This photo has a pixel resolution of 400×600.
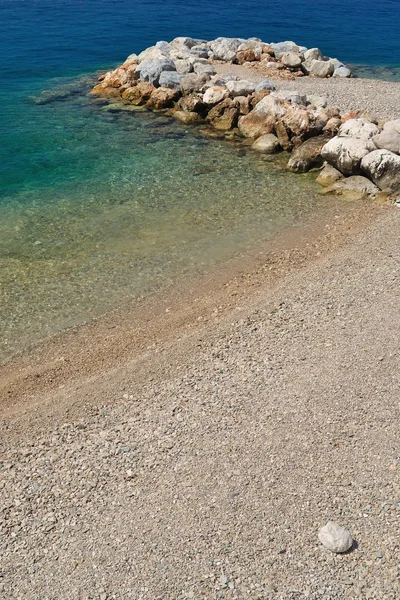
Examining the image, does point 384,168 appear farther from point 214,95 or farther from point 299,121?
point 214,95

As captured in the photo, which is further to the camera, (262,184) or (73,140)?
(73,140)

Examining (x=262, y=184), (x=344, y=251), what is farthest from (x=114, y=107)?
Answer: (x=344, y=251)

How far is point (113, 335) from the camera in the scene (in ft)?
46.6

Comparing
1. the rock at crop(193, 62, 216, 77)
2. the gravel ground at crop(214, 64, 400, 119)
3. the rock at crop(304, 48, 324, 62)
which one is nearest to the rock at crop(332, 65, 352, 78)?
the gravel ground at crop(214, 64, 400, 119)

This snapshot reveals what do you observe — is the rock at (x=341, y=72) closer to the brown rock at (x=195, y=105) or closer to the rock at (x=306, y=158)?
the brown rock at (x=195, y=105)

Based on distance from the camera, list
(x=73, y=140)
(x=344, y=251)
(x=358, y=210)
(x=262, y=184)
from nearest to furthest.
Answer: (x=344, y=251) → (x=358, y=210) → (x=262, y=184) → (x=73, y=140)

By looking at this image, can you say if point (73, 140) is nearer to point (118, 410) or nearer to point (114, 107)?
point (114, 107)

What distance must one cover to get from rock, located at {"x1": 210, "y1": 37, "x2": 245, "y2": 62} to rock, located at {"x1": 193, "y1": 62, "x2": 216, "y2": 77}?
11.5 ft

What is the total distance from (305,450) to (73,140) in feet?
65.8

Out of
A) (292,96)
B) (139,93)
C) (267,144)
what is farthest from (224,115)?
(139,93)

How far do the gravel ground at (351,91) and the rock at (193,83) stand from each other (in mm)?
3454

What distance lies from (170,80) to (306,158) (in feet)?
35.6

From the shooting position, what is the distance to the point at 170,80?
99.9 ft

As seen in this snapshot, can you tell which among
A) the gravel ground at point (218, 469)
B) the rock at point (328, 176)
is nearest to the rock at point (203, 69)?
the rock at point (328, 176)
